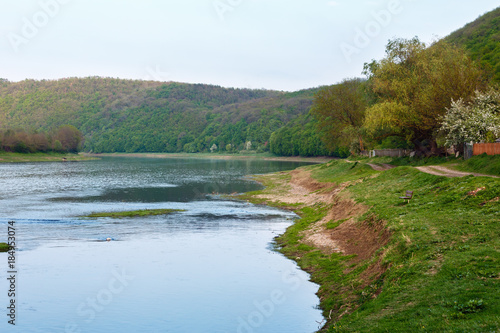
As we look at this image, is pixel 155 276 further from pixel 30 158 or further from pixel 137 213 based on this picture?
pixel 30 158

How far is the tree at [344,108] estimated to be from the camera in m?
96.1

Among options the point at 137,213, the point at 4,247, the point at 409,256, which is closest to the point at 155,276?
the point at 4,247

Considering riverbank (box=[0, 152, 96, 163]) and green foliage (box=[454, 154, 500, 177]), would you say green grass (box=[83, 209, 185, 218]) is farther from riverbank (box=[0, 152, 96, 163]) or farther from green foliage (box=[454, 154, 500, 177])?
riverbank (box=[0, 152, 96, 163])

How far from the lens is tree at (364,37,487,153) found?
54.8m

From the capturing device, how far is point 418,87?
62.3 m

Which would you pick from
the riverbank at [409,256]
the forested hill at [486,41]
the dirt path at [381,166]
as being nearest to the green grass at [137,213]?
the riverbank at [409,256]

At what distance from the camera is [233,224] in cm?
4122

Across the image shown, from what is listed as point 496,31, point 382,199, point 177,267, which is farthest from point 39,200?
point 496,31

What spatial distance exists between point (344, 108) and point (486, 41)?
47.5 meters

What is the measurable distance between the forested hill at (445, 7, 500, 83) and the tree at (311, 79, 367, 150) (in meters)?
22.1

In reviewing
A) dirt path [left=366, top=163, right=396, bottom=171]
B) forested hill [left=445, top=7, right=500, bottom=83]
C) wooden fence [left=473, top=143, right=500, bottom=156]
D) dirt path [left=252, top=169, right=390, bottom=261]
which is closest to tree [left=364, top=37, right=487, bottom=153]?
dirt path [left=366, top=163, right=396, bottom=171]

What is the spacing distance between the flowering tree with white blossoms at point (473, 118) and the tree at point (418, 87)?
1.63 m

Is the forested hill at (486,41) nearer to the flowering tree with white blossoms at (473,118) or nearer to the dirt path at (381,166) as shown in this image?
the dirt path at (381,166)

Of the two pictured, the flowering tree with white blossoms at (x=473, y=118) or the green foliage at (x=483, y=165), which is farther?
the flowering tree with white blossoms at (x=473, y=118)
